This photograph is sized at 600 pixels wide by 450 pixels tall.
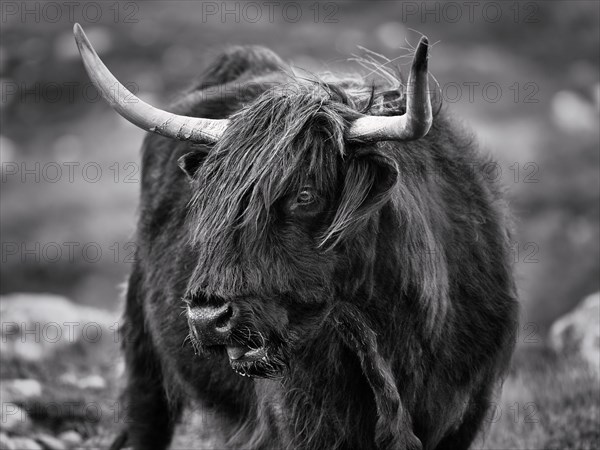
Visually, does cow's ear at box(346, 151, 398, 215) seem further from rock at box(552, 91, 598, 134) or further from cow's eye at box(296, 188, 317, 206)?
rock at box(552, 91, 598, 134)

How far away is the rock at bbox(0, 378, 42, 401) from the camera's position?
739cm

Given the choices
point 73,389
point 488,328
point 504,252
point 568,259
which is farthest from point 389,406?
point 568,259

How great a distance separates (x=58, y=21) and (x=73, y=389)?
15.5 metres

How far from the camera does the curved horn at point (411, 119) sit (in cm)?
370

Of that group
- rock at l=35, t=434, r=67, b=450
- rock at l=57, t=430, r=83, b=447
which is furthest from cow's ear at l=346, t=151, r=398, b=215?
rock at l=57, t=430, r=83, b=447

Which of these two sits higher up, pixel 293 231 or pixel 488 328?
pixel 293 231

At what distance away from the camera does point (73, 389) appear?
314 inches

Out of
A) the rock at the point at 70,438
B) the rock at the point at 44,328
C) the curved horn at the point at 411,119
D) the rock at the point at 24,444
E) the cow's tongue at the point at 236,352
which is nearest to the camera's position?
the curved horn at the point at 411,119

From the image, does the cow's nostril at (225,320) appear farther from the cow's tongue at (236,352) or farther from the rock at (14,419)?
the rock at (14,419)

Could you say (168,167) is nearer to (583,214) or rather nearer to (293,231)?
(293,231)

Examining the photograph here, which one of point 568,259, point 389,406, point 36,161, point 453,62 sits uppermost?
point 389,406

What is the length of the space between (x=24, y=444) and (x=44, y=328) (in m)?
2.93

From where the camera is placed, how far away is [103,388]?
830cm

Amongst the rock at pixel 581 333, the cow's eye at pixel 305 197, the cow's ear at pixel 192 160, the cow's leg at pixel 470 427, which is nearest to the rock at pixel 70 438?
the cow's leg at pixel 470 427
